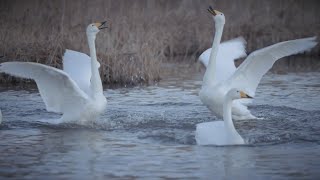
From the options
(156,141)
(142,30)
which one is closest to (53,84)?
(156,141)

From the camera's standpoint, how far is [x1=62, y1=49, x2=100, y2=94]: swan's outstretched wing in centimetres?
1241

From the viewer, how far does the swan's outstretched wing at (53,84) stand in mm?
10516

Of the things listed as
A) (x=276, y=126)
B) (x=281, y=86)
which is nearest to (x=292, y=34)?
(x=281, y=86)

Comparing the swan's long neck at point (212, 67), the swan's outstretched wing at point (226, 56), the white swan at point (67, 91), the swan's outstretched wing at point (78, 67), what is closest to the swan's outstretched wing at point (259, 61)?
the swan's long neck at point (212, 67)

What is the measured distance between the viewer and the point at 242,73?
11328 millimetres

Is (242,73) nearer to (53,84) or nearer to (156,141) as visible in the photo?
(156,141)

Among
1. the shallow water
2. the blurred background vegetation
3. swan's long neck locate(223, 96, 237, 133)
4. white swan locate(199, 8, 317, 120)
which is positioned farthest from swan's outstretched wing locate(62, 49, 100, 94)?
swan's long neck locate(223, 96, 237, 133)

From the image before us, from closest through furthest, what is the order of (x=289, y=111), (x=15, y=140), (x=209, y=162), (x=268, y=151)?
(x=209, y=162) < (x=268, y=151) < (x=15, y=140) < (x=289, y=111)

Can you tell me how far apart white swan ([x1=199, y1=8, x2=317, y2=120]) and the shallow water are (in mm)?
407

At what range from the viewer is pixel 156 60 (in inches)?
657

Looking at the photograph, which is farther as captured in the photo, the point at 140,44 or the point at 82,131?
the point at 140,44

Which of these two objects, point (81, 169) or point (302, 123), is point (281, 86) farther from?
point (81, 169)

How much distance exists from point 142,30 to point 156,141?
8.41 metres

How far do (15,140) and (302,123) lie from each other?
4.12 m
